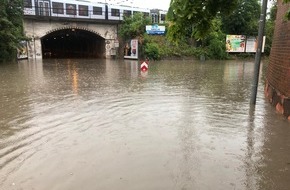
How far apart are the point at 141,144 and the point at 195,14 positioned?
9.71 feet

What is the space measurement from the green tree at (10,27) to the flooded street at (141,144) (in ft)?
58.7

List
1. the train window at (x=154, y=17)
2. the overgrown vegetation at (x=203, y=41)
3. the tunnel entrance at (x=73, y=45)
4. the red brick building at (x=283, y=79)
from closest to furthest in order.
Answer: the red brick building at (x=283, y=79), the overgrown vegetation at (x=203, y=41), the train window at (x=154, y=17), the tunnel entrance at (x=73, y=45)

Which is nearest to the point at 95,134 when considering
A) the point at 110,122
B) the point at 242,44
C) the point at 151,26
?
the point at 110,122

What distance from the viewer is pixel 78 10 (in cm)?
3334

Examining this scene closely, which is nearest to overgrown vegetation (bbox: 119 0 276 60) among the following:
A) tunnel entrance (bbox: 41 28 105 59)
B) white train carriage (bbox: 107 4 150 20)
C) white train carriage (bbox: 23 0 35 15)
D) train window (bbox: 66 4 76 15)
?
white train carriage (bbox: 107 4 150 20)

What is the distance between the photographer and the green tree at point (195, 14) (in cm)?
332

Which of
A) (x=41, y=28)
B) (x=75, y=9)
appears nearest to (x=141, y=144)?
(x=75, y=9)

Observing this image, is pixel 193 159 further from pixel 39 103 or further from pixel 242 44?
pixel 242 44

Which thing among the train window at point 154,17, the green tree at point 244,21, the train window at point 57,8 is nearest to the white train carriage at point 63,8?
the train window at point 57,8

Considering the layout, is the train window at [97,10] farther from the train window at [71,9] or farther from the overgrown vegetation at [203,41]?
the overgrown vegetation at [203,41]

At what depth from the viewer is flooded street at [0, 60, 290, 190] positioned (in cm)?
425

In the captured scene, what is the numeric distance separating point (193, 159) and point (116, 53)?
1365 inches

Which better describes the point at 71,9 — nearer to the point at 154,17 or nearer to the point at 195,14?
the point at 154,17

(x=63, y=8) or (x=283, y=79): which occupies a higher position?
(x=63, y=8)
